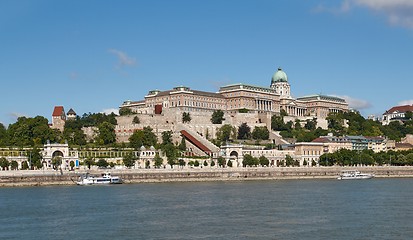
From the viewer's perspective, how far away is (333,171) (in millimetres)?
72875

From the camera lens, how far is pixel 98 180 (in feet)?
189

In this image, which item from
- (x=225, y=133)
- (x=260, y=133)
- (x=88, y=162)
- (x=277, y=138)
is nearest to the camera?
(x=88, y=162)

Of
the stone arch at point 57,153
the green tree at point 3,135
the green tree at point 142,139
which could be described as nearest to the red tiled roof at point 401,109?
the green tree at point 142,139

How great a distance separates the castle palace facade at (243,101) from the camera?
325ft

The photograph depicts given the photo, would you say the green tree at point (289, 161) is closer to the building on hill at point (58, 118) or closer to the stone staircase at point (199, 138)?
the stone staircase at point (199, 138)

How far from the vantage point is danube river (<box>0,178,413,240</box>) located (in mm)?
27575

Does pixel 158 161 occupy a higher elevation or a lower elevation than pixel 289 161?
higher

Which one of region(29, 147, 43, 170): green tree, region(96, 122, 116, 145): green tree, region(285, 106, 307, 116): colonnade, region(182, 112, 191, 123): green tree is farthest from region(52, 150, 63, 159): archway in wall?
region(285, 106, 307, 116): colonnade

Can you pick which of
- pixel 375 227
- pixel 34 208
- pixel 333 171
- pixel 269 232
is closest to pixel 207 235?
pixel 269 232

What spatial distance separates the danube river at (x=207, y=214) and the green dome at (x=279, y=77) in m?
73.5

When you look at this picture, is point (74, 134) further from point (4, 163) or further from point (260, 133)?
point (260, 133)

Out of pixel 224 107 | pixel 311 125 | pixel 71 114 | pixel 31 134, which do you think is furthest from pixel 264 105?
pixel 31 134

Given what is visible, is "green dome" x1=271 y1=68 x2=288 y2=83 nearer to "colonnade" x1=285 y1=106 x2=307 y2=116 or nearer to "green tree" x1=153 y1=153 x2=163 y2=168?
"colonnade" x1=285 y1=106 x2=307 y2=116

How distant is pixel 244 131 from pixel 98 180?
111 feet
